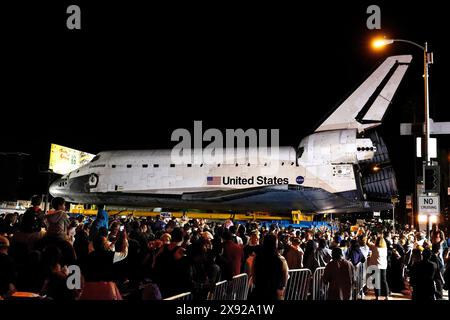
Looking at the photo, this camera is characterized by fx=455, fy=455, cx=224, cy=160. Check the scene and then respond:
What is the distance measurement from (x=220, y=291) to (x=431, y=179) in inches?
276

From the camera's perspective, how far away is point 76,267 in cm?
512

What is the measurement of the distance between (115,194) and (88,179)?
1.87 meters

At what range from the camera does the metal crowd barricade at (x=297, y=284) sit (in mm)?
7527

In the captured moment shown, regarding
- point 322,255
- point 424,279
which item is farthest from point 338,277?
point 322,255

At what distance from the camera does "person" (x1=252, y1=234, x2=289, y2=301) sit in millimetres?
5998

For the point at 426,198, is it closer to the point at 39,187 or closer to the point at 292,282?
the point at 292,282

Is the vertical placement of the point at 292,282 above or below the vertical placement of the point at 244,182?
below

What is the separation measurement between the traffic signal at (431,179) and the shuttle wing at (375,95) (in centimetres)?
905

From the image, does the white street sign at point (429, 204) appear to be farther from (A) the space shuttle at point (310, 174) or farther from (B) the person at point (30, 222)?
(B) the person at point (30, 222)

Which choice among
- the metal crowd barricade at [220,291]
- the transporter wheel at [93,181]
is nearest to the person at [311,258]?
the metal crowd barricade at [220,291]

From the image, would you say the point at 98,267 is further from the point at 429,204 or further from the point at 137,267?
the point at 429,204

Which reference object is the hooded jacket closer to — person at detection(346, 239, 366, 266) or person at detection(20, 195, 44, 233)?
person at detection(20, 195, 44, 233)

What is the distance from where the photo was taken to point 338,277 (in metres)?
7.27
